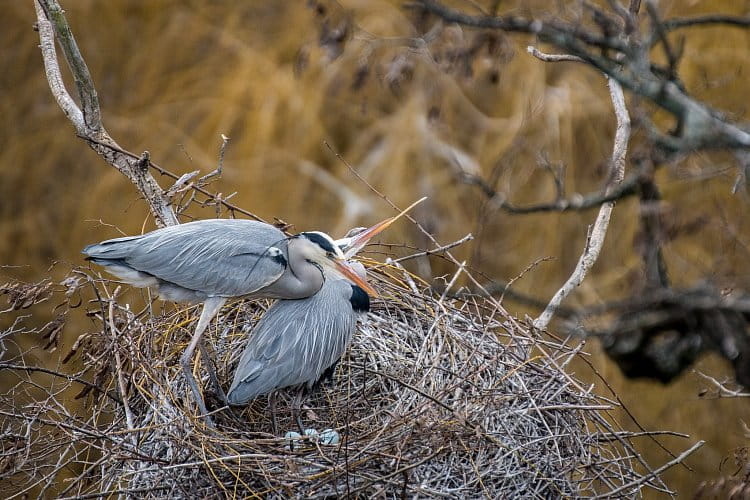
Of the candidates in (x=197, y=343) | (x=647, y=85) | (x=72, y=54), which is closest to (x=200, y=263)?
(x=197, y=343)

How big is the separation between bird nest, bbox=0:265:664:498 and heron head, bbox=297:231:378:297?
0.29 metres

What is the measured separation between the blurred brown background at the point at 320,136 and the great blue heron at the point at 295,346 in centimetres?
276

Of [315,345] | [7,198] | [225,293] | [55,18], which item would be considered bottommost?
[7,198]

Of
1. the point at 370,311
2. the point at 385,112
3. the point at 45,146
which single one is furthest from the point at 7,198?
A: the point at 370,311

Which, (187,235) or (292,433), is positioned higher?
(187,235)

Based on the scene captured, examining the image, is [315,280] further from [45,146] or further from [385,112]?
[45,146]

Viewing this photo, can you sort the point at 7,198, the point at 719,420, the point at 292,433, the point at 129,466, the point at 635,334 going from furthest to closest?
1. the point at 7,198
2. the point at 719,420
3. the point at 292,433
4. the point at 129,466
5. the point at 635,334

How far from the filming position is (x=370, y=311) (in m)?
3.52

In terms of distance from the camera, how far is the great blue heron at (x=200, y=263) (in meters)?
3.06

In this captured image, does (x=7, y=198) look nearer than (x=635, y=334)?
No

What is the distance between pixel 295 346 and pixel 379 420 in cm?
36

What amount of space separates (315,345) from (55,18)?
125 centimetres

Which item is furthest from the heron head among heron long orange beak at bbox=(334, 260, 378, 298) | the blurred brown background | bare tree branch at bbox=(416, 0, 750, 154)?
the blurred brown background

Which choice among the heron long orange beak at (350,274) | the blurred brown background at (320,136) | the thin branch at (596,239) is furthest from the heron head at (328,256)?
the blurred brown background at (320,136)
